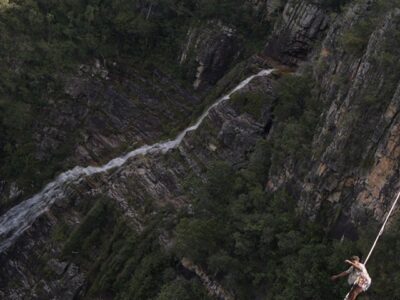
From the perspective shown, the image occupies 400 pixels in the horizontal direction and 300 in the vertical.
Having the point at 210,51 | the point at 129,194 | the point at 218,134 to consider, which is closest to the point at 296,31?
the point at 210,51

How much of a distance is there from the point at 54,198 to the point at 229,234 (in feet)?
41.2

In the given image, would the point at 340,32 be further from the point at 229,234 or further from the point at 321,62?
the point at 229,234

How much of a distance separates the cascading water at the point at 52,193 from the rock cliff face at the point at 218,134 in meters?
0.78

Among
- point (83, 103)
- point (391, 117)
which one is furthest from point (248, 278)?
point (83, 103)

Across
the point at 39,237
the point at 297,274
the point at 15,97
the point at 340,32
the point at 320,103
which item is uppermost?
the point at 340,32

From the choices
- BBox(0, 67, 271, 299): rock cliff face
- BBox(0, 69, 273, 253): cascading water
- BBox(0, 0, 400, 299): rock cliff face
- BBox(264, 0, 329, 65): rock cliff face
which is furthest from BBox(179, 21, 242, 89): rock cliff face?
BBox(0, 67, 271, 299): rock cliff face

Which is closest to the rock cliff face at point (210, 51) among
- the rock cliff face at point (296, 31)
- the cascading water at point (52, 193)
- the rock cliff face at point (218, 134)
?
the rock cliff face at point (218, 134)

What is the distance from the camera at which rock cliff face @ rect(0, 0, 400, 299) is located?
825 inches

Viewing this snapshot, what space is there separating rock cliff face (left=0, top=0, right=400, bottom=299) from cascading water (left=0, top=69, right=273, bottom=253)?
0.78 metres

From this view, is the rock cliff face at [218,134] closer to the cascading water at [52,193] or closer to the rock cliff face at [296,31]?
the rock cliff face at [296,31]

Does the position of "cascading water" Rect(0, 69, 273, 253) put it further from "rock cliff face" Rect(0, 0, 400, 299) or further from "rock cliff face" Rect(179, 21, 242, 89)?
"rock cliff face" Rect(179, 21, 242, 89)

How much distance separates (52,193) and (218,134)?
33.1 feet

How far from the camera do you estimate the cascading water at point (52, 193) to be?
33.1 metres

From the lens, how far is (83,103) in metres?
38.8
